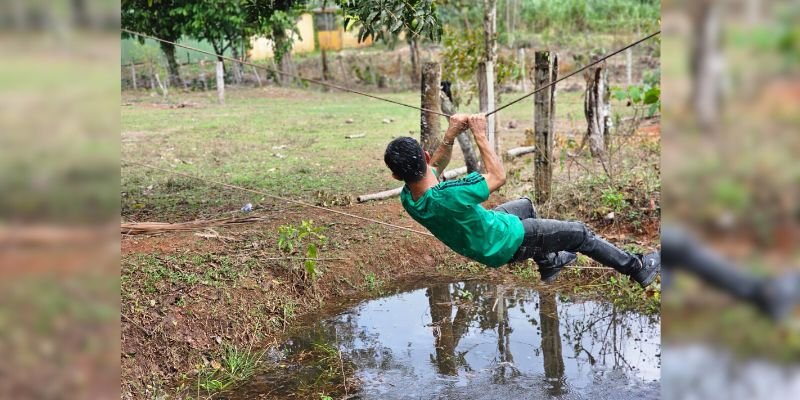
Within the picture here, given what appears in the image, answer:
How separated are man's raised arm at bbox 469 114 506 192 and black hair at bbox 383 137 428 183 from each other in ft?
1.02

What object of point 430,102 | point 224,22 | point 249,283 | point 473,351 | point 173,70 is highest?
point 224,22

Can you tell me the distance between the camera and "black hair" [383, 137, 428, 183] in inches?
146

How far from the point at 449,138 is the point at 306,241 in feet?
7.97

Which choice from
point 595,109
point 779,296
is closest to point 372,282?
point 595,109

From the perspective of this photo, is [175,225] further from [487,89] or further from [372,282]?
[487,89]

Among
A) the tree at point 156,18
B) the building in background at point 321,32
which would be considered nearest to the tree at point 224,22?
the tree at point 156,18

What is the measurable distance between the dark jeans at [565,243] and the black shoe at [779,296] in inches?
127

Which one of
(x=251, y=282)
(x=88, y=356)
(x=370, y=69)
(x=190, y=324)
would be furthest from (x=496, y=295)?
(x=370, y=69)

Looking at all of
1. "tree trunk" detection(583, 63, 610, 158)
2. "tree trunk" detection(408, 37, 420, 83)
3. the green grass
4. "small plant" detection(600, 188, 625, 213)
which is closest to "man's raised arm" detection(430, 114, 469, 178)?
"small plant" detection(600, 188, 625, 213)

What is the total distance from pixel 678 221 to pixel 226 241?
18.3ft

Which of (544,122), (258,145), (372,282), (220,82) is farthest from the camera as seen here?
(220,82)

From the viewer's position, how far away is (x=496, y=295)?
5961 millimetres

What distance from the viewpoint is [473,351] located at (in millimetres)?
4977

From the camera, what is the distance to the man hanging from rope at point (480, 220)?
3.69 meters
